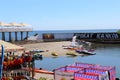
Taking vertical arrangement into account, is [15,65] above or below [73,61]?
above

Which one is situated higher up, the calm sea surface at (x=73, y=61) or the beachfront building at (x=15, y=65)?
the beachfront building at (x=15, y=65)

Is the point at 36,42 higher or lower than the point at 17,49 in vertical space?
lower

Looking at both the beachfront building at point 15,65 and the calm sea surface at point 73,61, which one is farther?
the calm sea surface at point 73,61

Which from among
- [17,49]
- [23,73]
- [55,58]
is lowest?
[55,58]

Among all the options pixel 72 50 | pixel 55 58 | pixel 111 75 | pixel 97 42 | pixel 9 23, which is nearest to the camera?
pixel 111 75

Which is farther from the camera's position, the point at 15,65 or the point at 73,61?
the point at 73,61

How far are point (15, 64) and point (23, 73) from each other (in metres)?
1.16

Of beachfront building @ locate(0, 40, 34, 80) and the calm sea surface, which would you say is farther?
the calm sea surface

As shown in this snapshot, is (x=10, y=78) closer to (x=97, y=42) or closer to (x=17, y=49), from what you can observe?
(x=17, y=49)

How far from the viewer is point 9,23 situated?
8225cm

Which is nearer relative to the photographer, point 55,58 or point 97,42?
point 55,58

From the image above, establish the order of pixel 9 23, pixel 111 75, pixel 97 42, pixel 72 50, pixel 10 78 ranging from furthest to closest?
pixel 97 42, pixel 9 23, pixel 72 50, pixel 111 75, pixel 10 78

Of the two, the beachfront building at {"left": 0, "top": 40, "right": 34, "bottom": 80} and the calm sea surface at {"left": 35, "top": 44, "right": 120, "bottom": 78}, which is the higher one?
the beachfront building at {"left": 0, "top": 40, "right": 34, "bottom": 80}

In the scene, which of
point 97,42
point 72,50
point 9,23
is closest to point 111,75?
point 72,50
